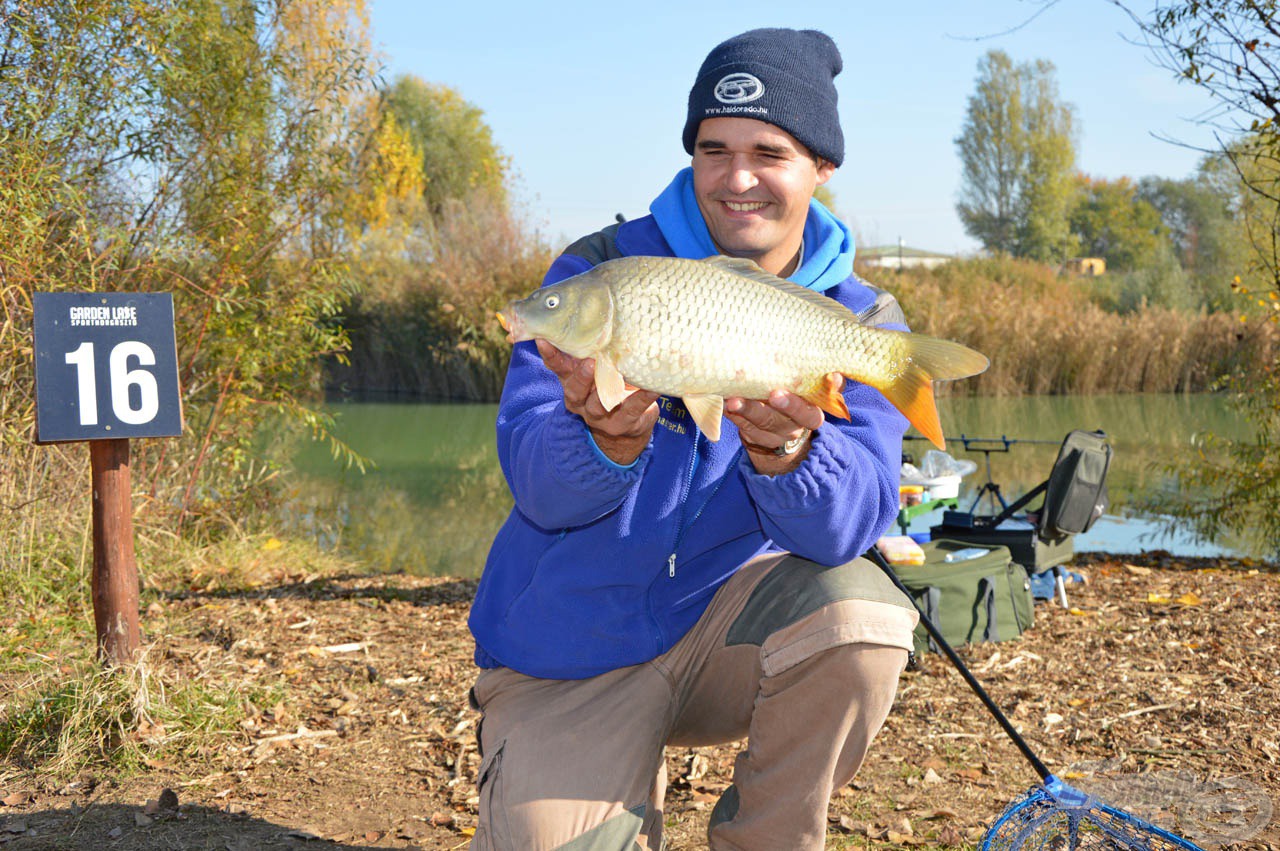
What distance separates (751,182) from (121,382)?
186 cm

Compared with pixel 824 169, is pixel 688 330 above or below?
below

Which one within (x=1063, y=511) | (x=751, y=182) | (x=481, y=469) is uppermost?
(x=751, y=182)

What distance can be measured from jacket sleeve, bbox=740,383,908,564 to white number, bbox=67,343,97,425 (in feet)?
6.24

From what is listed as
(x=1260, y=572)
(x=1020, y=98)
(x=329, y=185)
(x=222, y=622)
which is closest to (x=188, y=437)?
(x=329, y=185)

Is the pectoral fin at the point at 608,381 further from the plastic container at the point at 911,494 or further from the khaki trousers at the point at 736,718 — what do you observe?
the plastic container at the point at 911,494

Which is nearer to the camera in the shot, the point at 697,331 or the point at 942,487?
the point at 697,331

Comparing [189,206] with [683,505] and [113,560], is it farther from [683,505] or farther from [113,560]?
[683,505]

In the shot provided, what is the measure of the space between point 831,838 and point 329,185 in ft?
15.1

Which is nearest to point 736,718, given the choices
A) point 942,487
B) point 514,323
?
point 514,323

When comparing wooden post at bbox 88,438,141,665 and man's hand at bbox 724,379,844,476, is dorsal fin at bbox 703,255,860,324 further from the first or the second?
wooden post at bbox 88,438,141,665

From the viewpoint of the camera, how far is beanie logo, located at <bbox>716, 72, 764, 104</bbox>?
2006 millimetres

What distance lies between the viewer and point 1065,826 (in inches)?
82.9

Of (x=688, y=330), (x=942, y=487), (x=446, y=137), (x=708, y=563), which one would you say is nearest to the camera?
(x=688, y=330)

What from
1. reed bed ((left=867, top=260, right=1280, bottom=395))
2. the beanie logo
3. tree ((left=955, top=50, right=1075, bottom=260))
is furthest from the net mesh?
tree ((left=955, top=50, right=1075, bottom=260))
